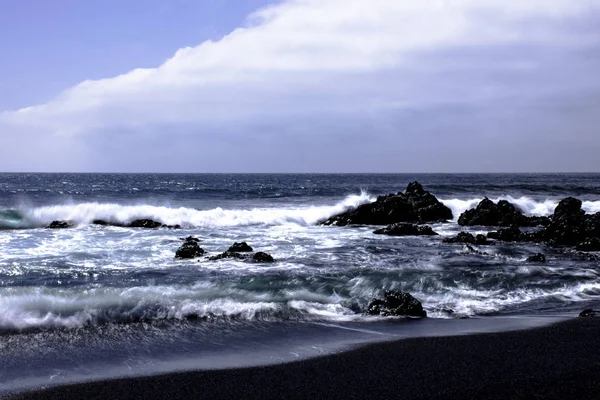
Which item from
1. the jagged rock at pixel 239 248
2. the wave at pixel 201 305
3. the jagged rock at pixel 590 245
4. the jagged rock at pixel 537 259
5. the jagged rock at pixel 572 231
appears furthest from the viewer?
the jagged rock at pixel 572 231

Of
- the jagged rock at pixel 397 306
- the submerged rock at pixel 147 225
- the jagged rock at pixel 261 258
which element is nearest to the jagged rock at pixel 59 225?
the submerged rock at pixel 147 225

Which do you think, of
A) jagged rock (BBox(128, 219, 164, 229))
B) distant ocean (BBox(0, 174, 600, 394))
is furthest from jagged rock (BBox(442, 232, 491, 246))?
jagged rock (BBox(128, 219, 164, 229))

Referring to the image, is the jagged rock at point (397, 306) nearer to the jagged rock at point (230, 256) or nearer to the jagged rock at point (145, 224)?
the jagged rock at point (230, 256)

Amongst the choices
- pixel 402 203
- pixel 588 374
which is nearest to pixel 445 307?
pixel 588 374

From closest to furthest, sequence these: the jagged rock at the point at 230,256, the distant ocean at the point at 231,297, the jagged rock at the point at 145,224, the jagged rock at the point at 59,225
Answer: the distant ocean at the point at 231,297 < the jagged rock at the point at 230,256 < the jagged rock at the point at 59,225 < the jagged rock at the point at 145,224

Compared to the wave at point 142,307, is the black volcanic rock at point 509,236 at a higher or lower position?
higher

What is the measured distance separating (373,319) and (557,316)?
10.5 feet

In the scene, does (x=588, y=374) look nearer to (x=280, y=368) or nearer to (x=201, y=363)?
(x=280, y=368)

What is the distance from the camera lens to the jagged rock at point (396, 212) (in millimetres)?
28500

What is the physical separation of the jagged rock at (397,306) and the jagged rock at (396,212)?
18684 millimetres

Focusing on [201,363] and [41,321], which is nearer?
[201,363]

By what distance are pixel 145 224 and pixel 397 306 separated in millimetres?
19415

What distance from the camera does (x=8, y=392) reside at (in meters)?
5.78

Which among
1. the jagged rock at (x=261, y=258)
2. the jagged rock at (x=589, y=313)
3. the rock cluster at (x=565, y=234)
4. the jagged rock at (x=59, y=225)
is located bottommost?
the jagged rock at (x=59, y=225)
